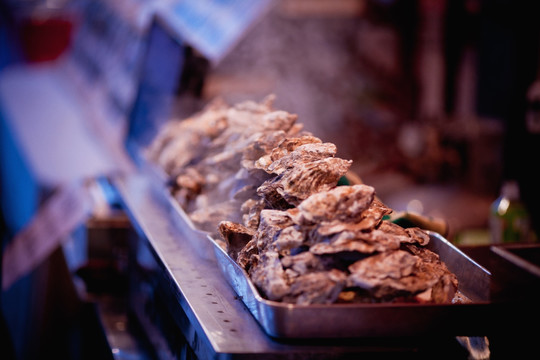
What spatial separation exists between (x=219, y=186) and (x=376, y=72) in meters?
6.41

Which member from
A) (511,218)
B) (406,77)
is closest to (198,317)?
(511,218)

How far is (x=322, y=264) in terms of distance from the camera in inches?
48.1

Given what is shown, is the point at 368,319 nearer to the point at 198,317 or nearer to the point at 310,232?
the point at 310,232

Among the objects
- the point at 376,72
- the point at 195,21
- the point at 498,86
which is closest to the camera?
the point at 195,21

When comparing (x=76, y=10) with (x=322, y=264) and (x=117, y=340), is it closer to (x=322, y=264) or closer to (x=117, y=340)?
(x=117, y=340)

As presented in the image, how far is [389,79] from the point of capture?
804 cm

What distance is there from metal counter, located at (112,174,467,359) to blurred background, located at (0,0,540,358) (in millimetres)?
1199

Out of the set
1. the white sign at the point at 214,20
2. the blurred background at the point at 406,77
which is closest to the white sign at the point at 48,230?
the white sign at the point at 214,20

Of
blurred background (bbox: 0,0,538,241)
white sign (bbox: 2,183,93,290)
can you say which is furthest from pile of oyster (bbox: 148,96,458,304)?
blurred background (bbox: 0,0,538,241)

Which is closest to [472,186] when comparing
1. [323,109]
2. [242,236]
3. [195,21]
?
[323,109]

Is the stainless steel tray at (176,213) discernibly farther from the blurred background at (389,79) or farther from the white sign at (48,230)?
the blurred background at (389,79)

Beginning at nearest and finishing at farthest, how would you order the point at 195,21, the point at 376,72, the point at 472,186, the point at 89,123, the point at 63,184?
the point at 63,184 → the point at 195,21 → the point at 89,123 → the point at 472,186 → the point at 376,72

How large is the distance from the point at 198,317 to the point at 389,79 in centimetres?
724

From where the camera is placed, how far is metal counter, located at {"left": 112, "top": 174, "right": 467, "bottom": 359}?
3.90 feet
